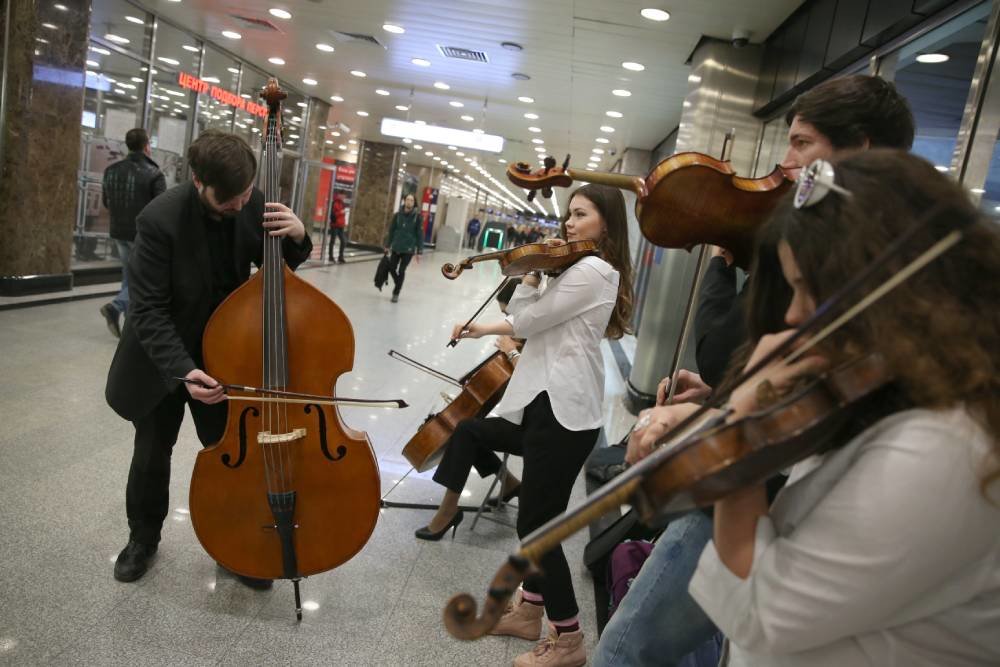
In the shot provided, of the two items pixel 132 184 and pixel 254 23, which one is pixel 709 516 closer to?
pixel 132 184

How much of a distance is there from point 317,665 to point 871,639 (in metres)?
1.78

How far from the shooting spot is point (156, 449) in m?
2.47

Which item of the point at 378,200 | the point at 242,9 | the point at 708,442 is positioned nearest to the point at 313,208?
the point at 378,200

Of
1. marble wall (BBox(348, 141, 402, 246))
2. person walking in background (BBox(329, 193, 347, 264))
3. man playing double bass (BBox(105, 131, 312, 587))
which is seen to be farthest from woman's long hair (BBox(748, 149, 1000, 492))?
marble wall (BBox(348, 141, 402, 246))

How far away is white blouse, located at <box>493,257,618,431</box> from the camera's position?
233 centimetres

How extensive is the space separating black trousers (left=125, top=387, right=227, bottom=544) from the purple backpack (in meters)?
1.49

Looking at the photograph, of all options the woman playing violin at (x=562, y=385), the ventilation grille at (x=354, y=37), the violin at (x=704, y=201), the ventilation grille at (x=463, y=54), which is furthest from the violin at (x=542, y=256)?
the ventilation grille at (x=354, y=37)

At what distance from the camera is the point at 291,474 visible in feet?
7.32

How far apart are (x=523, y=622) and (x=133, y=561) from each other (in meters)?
1.38

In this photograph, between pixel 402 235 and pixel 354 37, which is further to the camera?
pixel 402 235

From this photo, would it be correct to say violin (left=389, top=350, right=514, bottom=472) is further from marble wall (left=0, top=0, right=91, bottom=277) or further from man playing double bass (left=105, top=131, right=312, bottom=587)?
marble wall (left=0, top=0, right=91, bottom=277)

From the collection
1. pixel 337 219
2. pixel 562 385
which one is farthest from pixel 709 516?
pixel 337 219

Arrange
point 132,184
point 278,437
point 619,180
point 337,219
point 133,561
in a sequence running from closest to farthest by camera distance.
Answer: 1. point 619,180
2. point 278,437
3. point 133,561
4. point 132,184
5. point 337,219

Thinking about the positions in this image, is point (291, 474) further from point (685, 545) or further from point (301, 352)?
point (685, 545)
